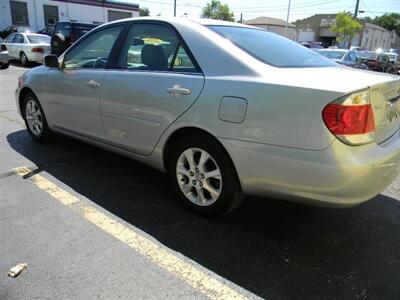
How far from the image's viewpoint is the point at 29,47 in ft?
53.2

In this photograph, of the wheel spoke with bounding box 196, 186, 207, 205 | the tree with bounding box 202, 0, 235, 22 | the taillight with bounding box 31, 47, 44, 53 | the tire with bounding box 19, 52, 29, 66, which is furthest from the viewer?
the tree with bounding box 202, 0, 235, 22

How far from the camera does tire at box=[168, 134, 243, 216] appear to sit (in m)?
2.97

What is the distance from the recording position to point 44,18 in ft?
112

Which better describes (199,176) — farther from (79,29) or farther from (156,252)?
(79,29)

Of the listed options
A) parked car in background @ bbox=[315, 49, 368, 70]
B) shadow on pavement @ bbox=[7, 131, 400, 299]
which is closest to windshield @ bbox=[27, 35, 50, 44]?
parked car in background @ bbox=[315, 49, 368, 70]

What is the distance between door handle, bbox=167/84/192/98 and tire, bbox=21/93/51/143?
95.7 inches

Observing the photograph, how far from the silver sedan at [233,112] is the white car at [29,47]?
43.9 ft

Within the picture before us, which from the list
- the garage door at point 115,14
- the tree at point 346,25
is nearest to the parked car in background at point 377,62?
the tree at point 346,25

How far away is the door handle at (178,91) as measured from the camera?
10.0 feet

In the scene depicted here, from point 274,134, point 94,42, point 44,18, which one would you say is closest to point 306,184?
point 274,134

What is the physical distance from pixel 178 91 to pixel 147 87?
38 centimetres

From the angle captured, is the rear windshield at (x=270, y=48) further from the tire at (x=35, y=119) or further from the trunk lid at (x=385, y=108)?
the tire at (x=35, y=119)

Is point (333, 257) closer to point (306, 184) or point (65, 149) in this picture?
point (306, 184)

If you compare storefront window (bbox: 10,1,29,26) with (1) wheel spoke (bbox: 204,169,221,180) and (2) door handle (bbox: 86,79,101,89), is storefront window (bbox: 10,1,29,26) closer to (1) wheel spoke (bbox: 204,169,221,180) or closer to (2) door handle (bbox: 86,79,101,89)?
(2) door handle (bbox: 86,79,101,89)
